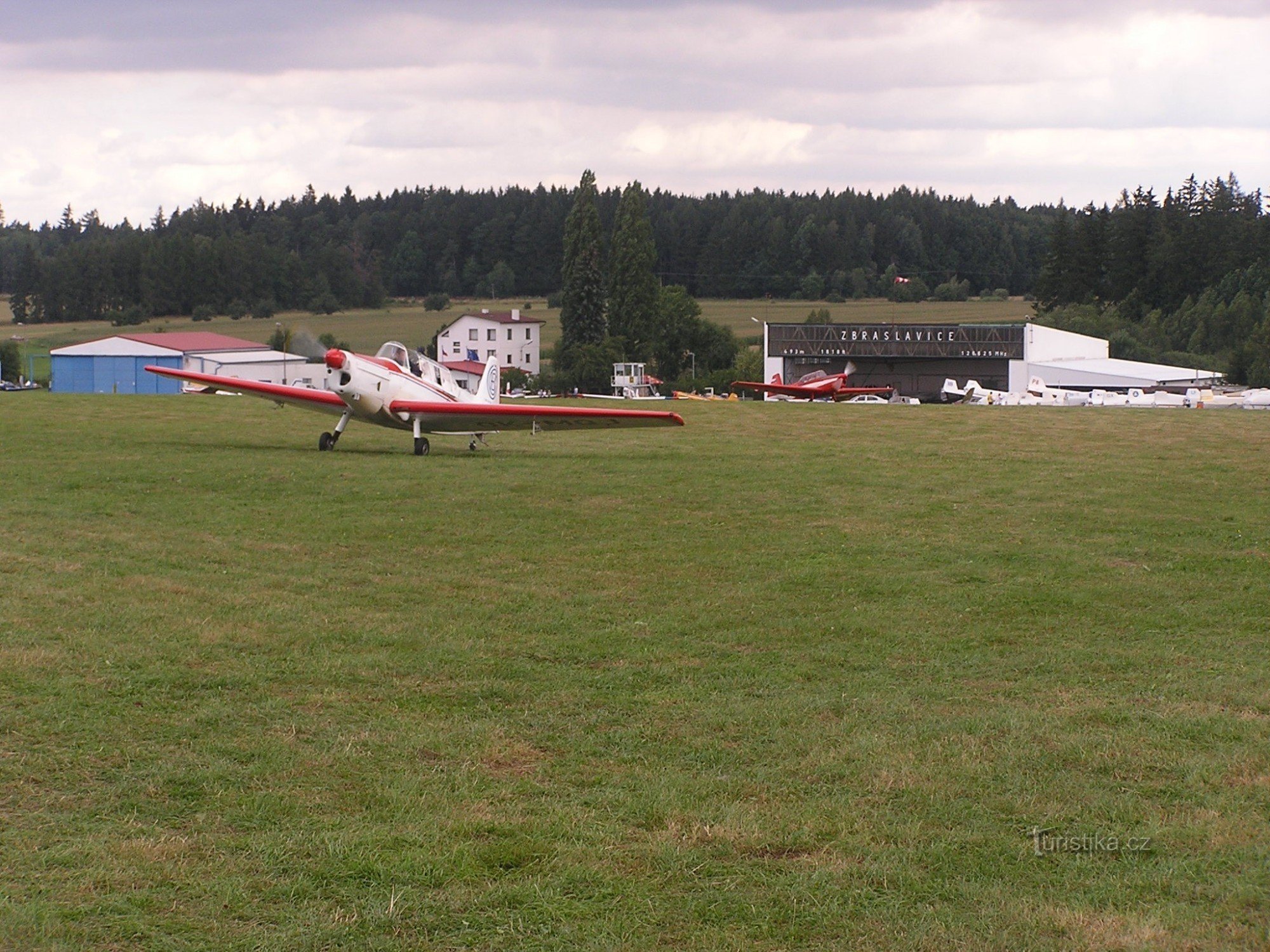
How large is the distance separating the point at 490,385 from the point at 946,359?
173 ft

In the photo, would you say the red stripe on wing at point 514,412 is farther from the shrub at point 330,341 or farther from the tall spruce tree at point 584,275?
the tall spruce tree at point 584,275

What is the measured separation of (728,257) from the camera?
15962 cm

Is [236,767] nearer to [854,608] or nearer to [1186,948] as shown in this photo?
[1186,948]

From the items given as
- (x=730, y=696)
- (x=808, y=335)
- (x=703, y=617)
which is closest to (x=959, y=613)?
(x=703, y=617)

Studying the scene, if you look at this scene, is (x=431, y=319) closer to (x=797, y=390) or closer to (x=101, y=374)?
(x=101, y=374)

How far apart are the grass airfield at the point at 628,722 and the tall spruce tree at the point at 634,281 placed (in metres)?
76.3

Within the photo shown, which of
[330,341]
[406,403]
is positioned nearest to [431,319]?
[330,341]

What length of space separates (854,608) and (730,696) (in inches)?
117

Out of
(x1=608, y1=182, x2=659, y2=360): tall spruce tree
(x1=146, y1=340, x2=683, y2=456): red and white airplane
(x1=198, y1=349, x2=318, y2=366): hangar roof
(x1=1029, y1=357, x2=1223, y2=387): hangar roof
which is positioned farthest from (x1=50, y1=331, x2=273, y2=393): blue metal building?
(x1=1029, y1=357, x2=1223, y2=387): hangar roof

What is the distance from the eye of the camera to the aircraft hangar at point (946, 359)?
7388 cm

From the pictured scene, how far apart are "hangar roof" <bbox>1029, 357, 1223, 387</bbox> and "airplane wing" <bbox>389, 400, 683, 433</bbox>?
180ft

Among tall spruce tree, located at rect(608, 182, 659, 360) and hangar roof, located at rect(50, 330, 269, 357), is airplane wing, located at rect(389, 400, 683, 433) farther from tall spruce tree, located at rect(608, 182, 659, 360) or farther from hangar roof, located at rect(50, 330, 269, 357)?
tall spruce tree, located at rect(608, 182, 659, 360)

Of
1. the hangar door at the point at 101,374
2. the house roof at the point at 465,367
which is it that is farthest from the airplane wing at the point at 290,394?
the house roof at the point at 465,367

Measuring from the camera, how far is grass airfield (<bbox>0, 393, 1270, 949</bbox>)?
470 cm
